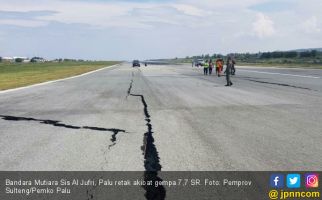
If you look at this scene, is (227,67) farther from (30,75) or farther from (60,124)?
(30,75)

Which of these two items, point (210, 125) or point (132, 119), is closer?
point (210, 125)

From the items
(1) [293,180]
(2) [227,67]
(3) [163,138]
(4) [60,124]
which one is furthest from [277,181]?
(2) [227,67]

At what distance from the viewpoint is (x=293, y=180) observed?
5.36m

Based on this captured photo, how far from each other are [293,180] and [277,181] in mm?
201

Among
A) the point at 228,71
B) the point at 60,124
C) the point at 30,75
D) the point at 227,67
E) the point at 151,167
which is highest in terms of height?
the point at 227,67

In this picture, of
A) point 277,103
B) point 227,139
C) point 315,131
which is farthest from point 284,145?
point 277,103

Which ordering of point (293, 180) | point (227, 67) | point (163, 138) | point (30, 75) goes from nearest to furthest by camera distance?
point (293, 180) → point (163, 138) → point (227, 67) → point (30, 75)

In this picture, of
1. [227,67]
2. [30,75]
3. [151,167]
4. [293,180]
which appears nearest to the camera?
[293,180]

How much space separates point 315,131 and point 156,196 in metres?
5.25

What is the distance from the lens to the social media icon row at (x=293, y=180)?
523 centimetres

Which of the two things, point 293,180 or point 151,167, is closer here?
point 293,180

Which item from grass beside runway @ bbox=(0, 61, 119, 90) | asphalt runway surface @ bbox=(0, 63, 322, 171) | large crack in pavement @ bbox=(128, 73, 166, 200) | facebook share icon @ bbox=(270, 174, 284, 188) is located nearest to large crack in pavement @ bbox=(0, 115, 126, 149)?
asphalt runway surface @ bbox=(0, 63, 322, 171)

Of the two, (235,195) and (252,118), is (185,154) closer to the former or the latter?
(235,195)

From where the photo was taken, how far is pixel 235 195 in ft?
16.3
